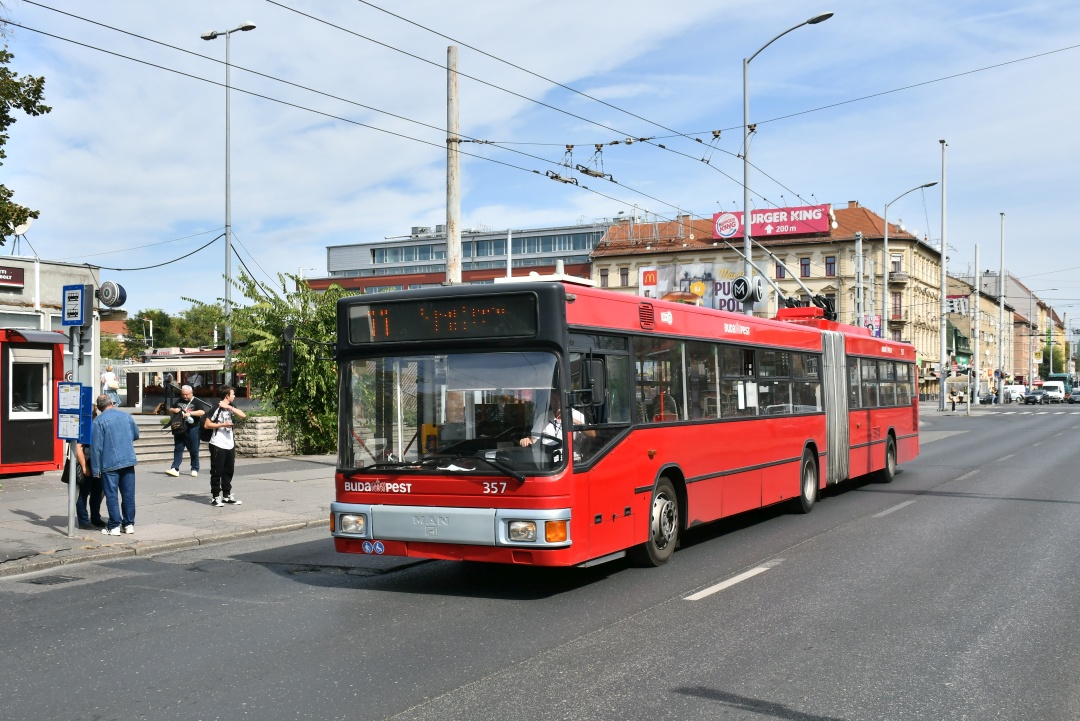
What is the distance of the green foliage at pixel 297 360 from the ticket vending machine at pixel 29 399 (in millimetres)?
5074

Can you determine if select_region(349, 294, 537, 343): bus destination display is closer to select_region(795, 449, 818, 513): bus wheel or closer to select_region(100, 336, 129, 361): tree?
select_region(795, 449, 818, 513): bus wheel

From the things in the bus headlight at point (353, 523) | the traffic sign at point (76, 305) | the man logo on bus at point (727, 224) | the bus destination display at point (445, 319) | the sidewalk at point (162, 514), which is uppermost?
the man logo on bus at point (727, 224)

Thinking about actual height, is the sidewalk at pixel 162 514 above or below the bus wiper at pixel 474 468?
below

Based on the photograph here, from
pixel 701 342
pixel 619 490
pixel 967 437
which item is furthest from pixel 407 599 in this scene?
pixel 967 437

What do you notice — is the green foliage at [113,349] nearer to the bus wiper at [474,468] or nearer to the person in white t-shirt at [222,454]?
the person in white t-shirt at [222,454]

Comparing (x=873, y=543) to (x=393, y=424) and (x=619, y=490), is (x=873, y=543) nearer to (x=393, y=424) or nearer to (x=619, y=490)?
(x=619, y=490)

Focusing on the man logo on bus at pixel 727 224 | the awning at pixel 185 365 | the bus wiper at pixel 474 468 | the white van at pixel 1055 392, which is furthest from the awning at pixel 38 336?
the white van at pixel 1055 392

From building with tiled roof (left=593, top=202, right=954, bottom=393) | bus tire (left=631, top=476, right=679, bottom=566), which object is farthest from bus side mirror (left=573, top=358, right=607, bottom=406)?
building with tiled roof (left=593, top=202, right=954, bottom=393)

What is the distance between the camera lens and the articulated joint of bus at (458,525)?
8.05 meters

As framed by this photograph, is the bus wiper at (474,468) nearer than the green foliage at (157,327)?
Yes

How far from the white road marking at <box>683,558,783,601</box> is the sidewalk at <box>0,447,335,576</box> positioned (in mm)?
6301

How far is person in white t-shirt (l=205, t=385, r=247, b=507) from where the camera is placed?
587 inches

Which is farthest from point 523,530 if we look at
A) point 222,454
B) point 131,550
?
point 222,454

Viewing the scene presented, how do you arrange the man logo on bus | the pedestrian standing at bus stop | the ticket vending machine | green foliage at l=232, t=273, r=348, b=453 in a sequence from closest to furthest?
the ticket vending machine, the pedestrian standing at bus stop, green foliage at l=232, t=273, r=348, b=453, the man logo on bus
